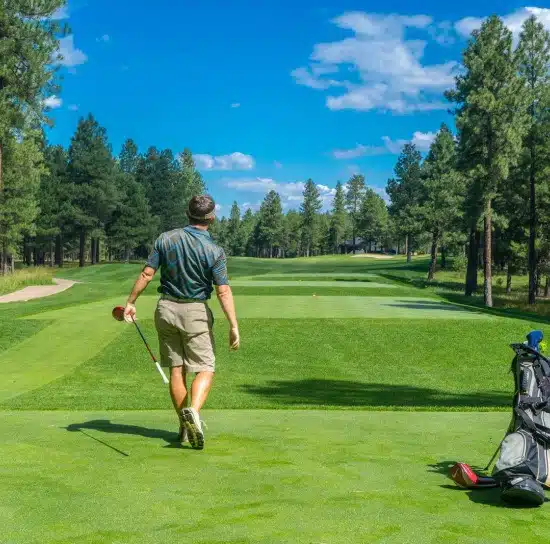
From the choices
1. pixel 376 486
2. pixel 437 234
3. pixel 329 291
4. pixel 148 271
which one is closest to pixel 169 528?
pixel 376 486

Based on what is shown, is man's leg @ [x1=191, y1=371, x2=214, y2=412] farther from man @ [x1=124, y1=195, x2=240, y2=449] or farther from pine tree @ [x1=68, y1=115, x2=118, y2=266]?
pine tree @ [x1=68, y1=115, x2=118, y2=266]

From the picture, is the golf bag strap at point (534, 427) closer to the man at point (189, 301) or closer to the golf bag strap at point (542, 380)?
the golf bag strap at point (542, 380)

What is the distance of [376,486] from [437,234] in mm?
67234

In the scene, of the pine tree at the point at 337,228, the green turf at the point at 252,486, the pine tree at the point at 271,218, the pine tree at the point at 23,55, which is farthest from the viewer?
the pine tree at the point at 337,228

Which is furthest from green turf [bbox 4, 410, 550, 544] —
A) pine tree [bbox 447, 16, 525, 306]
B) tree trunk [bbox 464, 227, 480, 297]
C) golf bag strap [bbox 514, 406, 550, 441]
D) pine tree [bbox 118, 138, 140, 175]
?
pine tree [bbox 118, 138, 140, 175]

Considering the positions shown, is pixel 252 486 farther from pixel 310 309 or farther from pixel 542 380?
pixel 310 309

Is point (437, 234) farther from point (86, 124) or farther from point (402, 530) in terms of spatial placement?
point (402, 530)

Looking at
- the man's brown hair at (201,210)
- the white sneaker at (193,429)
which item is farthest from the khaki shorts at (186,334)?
the man's brown hair at (201,210)

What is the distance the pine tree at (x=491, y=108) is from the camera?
128 ft

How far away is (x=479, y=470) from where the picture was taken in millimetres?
5328

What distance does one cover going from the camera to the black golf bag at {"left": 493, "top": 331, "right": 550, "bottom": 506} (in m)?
4.59

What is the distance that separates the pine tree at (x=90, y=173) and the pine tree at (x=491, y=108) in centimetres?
5337

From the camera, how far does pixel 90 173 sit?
8288cm

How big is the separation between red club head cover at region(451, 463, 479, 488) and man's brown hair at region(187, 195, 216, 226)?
10.7 ft
